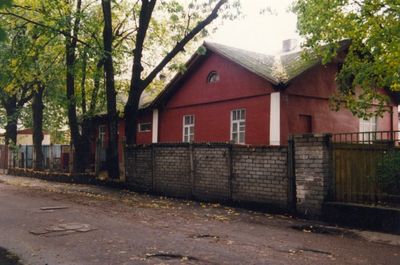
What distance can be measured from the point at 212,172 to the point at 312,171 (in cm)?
366

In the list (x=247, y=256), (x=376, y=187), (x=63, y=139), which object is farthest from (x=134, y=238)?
(x=63, y=139)

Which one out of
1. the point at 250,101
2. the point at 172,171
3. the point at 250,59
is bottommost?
the point at 172,171

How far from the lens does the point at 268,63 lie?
68.8 ft

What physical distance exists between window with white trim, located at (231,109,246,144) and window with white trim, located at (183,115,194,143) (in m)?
3.26

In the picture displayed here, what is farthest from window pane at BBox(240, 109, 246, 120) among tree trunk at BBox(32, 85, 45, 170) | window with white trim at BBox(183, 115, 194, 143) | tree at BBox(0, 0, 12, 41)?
tree at BBox(0, 0, 12, 41)

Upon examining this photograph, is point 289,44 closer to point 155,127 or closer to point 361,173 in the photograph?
point 155,127

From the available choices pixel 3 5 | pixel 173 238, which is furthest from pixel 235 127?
pixel 3 5

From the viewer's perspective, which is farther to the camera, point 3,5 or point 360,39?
point 360,39

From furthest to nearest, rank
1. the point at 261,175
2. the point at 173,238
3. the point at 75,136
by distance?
the point at 75,136 < the point at 261,175 < the point at 173,238

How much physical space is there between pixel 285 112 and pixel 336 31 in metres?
3.95

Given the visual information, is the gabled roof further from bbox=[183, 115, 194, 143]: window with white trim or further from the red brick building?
bbox=[183, 115, 194, 143]: window with white trim

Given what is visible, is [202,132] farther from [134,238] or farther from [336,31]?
[134,238]

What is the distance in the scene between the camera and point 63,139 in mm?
46219

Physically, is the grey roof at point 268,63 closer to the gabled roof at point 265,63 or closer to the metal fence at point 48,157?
the gabled roof at point 265,63
